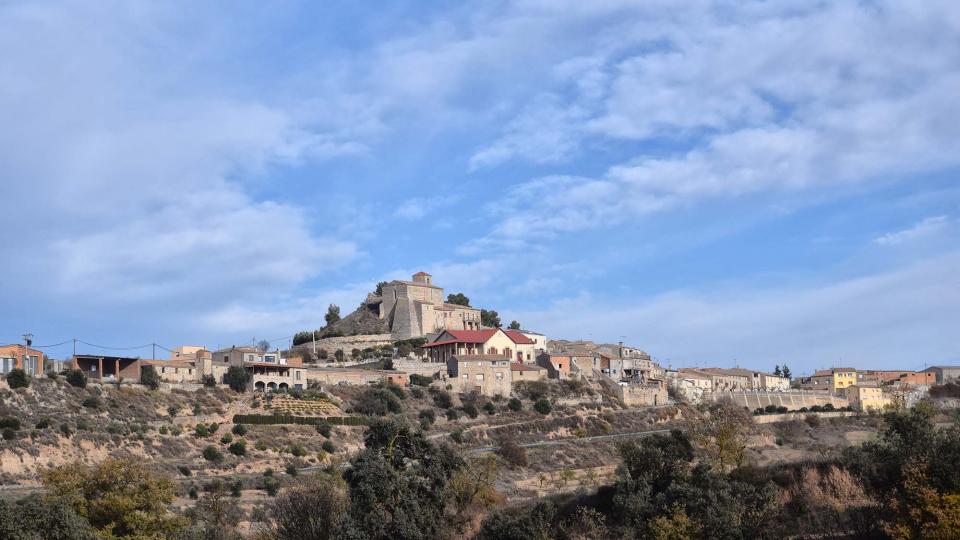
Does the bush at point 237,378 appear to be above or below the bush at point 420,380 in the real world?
above

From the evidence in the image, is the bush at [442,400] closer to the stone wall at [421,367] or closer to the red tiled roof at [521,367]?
the stone wall at [421,367]

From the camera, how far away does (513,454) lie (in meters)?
74.8

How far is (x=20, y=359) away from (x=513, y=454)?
113 ft

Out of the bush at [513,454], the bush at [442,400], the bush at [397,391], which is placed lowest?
the bush at [513,454]

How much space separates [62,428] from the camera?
63.0 meters

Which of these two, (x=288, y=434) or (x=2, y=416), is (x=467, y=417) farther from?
(x=2, y=416)

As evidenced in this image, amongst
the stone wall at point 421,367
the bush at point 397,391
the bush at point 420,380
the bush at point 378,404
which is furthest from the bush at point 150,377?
the stone wall at point 421,367

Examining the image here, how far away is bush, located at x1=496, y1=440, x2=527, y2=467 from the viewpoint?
7400 cm

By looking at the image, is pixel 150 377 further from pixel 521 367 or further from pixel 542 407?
pixel 521 367

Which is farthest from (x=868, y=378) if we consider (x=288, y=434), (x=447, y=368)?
(x=288, y=434)

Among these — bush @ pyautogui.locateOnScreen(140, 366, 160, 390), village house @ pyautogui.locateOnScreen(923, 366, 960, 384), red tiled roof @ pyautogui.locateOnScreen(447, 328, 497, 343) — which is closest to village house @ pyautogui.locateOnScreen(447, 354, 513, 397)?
red tiled roof @ pyautogui.locateOnScreen(447, 328, 497, 343)

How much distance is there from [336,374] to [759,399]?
49.2 metres

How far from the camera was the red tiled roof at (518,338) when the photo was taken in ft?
346

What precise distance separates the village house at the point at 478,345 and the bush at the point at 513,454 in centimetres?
2266
